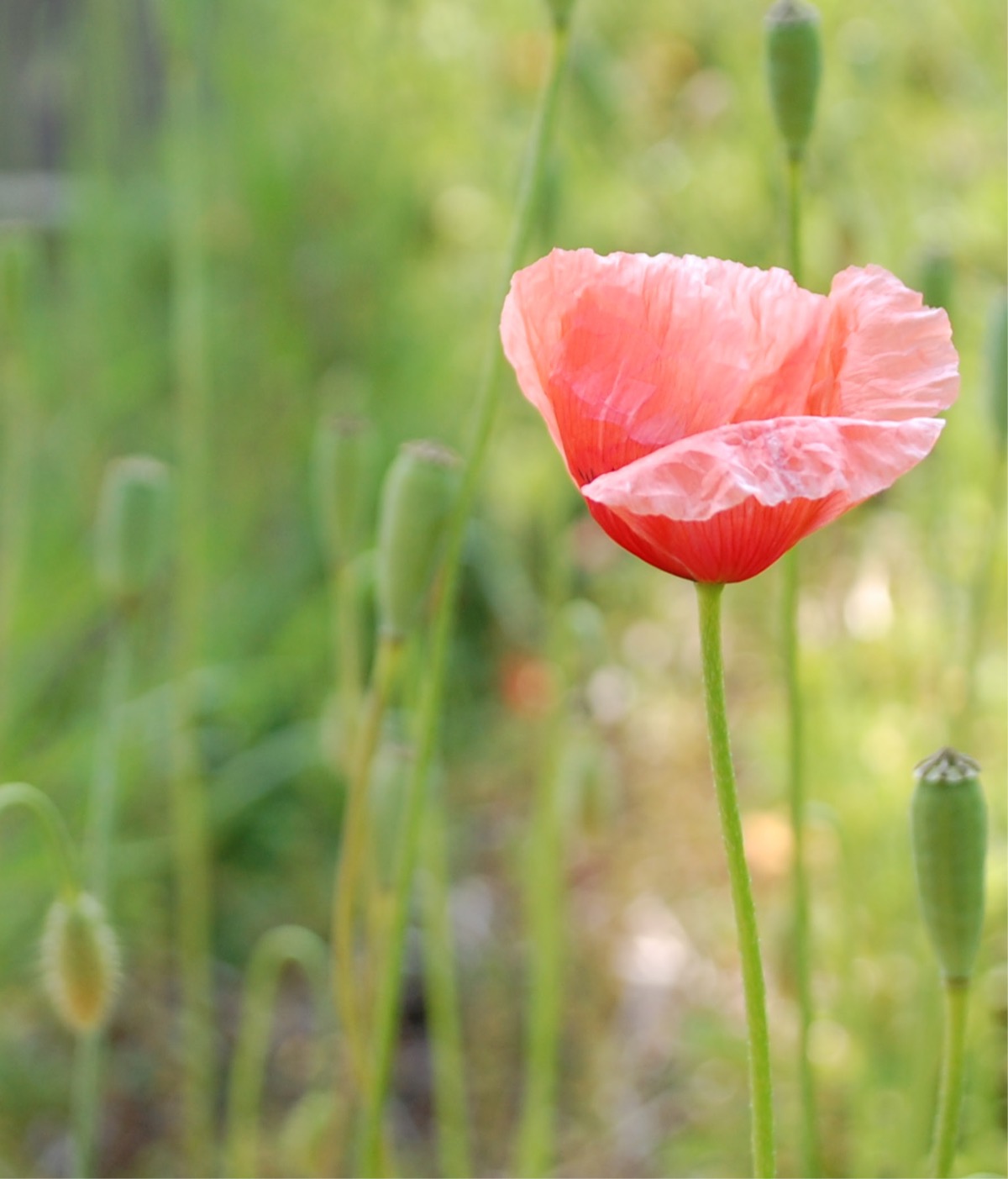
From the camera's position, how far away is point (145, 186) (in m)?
2.31

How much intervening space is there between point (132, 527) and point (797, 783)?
1.17 ft

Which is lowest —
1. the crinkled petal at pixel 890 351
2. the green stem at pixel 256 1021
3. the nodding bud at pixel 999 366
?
the green stem at pixel 256 1021

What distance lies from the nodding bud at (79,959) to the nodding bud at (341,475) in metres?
0.18

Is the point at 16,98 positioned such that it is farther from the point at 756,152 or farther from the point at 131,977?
the point at 131,977

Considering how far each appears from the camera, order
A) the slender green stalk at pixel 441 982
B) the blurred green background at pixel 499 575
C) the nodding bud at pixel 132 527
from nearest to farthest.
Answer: the nodding bud at pixel 132 527 < the slender green stalk at pixel 441 982 < the blurred green background at pixel 499 575

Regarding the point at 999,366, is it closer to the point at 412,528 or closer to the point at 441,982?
the point at 412,528

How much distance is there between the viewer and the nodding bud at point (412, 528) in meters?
0.49

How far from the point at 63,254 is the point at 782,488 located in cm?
231

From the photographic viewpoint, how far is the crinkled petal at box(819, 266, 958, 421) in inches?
13.0

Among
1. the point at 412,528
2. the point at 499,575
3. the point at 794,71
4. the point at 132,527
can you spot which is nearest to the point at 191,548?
the point at 132,527

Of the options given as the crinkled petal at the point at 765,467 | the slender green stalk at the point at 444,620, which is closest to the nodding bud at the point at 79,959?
the slender green stalk at the point at 444,620

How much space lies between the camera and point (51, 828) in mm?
520

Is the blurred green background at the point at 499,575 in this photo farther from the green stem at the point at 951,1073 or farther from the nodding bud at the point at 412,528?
the green stem at the point at 951,1073

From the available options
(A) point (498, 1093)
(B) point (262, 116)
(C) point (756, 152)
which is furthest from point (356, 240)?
(A) point (498, 1093)
